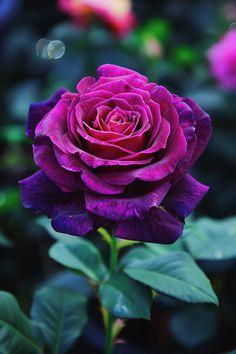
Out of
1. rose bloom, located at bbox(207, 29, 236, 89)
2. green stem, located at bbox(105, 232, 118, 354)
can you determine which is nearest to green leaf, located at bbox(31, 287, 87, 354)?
green stem, located at bbox(105, 232, 118, 354)

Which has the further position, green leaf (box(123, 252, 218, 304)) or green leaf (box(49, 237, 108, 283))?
green leaf (box(49, 237, 108, 283))

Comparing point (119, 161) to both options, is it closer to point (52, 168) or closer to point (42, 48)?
point (52, 168)

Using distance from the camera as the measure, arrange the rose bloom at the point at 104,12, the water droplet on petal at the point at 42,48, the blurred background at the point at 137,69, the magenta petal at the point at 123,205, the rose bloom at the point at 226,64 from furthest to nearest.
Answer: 1. the water droplet on petal at the point at 42,48
2. the rose bloom at the point at 104,12
3. the rose bloom at the point at 226,64
4. the blurred background at the point at 137,69
5. the magenta petal at the point at 123,205

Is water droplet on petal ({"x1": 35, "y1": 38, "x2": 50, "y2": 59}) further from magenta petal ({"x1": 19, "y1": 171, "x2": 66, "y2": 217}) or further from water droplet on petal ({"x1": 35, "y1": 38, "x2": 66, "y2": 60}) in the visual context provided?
magenta petal ({"x1": 19, "y1": 171, "x2": 66, "y2": 217})

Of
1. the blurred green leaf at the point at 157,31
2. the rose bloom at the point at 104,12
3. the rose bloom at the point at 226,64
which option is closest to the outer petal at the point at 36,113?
the rose bloom at the point at 226,64

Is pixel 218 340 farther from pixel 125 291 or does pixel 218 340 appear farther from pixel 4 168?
pixel 4 168

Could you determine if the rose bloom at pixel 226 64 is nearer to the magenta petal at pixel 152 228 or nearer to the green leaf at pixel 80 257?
the green leaf at pixel 80 257

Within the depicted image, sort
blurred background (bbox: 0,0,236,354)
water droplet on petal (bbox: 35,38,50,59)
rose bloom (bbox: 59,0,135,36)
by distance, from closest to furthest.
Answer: blurred background (bbox: 0,0,236,354), rose bloom (bbox: 59,0,135,36), water droplet on petal (bbox: 35,38,50,59)

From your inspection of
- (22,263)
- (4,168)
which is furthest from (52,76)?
(22,263)
